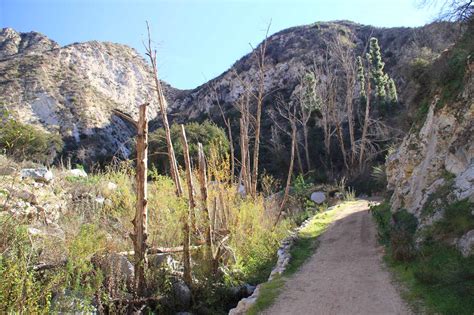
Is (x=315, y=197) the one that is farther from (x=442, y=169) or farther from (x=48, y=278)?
(x=48, y=278)

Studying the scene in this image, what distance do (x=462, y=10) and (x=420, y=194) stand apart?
484cm

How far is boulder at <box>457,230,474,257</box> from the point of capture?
6230mm

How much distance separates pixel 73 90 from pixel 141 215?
126 feet

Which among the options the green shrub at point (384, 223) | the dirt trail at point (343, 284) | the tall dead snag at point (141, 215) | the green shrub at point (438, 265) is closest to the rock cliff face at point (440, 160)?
the green shrub at point (438, 265)

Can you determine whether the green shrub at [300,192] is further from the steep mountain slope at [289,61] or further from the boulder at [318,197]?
the steep mountain slope at [289,61]

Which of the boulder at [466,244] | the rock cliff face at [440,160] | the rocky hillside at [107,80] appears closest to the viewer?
the boulder at [466,244]

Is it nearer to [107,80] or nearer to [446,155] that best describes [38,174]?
[446,155]

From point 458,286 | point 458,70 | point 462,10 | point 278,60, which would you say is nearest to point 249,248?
point 458,286

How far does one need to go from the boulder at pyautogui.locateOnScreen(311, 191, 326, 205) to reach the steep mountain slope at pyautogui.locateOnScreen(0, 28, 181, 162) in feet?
50.4

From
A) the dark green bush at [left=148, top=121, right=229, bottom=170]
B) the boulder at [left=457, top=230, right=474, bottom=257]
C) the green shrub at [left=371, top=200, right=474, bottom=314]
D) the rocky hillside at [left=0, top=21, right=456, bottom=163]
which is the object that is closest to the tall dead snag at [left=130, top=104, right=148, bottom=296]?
the green shrub at [left=371, top=200, right=474, bottom=314]

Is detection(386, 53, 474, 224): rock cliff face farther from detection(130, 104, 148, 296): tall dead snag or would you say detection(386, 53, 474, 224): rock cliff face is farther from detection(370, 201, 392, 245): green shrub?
detection(130, 104, 148, 296): tall dead snag

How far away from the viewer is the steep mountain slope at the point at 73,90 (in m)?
37.2

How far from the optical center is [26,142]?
6504 millimetres

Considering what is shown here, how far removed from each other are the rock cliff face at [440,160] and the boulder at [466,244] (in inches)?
30.0
